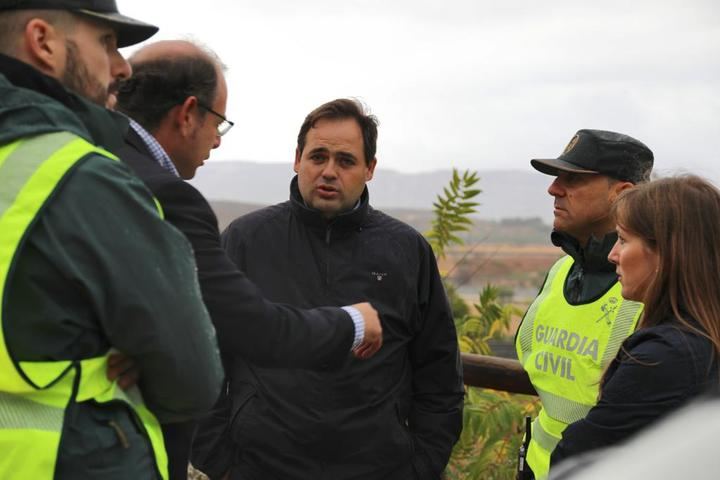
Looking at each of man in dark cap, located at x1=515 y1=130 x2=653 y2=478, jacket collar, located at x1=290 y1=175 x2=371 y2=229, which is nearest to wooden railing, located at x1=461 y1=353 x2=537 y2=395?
man in dark cap, located at x1=515 y1=130 x2=653 y2=478

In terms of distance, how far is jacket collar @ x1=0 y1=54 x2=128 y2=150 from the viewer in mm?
2182

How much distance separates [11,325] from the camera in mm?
2012

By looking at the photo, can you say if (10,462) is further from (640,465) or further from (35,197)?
(640,465)

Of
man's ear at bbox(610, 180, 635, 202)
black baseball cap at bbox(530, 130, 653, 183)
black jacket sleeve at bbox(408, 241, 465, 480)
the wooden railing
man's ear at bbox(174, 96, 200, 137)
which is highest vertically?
man's ear at bbox(174, 96, 200, 137)

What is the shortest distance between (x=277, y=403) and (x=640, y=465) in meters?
2.55

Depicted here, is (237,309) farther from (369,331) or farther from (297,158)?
(297,158)

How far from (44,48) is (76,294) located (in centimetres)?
61

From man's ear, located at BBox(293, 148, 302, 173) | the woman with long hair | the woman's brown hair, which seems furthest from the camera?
man's ear, located at BBox(293, 148, 302, 173)

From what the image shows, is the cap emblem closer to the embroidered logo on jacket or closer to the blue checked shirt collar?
the embroidered logo on jacket

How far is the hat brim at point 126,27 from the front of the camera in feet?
7.66

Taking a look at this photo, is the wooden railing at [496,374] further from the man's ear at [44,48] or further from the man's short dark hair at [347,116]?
the man's ear at [44,48]

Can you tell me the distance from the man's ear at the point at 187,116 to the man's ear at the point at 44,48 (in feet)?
1.68

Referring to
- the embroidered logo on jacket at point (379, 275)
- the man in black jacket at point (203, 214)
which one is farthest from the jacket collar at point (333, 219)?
the man in black jacket at point (203, 214)

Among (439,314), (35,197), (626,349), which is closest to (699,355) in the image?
(626,349)
